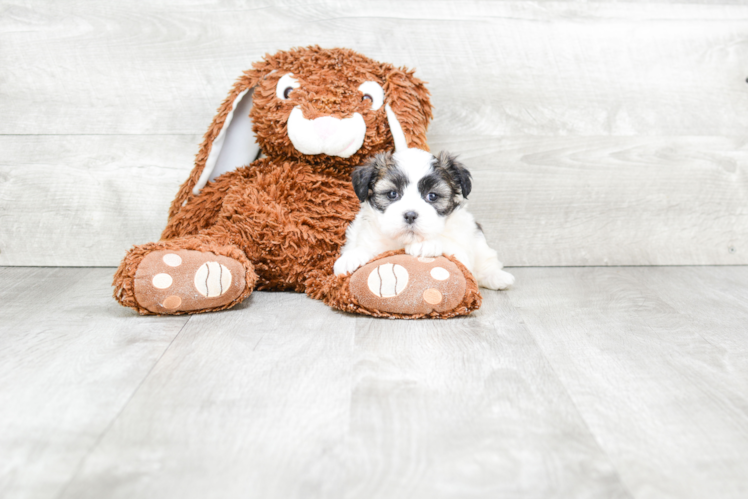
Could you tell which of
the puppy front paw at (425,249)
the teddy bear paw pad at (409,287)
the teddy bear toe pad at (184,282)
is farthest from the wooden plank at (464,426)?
the teddy bear toe pad at (184,282)

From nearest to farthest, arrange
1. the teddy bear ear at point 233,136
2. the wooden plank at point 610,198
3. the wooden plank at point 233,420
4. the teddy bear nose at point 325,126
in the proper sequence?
1. the wooden plank at point 233,420
2. the teddy bear nose at point 325,126
3. the teddy bear ear at point 233,136
4. the wooden plank at point 610,198

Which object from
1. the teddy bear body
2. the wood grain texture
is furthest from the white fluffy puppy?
the wood grain texture

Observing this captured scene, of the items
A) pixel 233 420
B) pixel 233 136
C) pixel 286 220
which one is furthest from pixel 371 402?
pixel 233 136

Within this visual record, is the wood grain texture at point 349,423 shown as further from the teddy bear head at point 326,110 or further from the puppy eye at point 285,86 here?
the puppy eye at point 285,86

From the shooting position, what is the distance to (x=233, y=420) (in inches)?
40.7

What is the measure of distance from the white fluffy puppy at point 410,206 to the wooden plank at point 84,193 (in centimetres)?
80

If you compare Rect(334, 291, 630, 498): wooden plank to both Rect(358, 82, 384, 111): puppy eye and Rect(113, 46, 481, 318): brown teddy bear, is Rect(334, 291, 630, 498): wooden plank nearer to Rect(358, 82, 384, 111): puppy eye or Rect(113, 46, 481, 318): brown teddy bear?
Rect(113, 46, 481, 318): brown teddy bear

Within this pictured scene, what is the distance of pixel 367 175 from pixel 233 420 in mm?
818

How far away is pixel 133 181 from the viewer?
2186 millimetres

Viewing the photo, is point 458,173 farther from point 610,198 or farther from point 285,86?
point 610,198

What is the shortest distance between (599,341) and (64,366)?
1.15m

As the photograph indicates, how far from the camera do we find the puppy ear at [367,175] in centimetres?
166

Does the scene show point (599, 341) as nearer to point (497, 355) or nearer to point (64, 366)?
point (497, 355)

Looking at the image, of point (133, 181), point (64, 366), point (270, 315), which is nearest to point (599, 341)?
point (270, 315)
